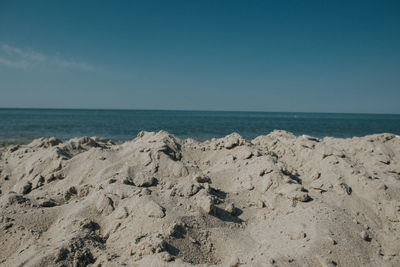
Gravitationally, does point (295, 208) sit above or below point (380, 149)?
below

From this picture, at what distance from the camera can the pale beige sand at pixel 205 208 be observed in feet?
10.4

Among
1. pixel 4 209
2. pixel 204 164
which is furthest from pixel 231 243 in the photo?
pixel 4 209

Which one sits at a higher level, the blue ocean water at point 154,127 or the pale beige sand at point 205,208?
the pale beige sand at point 205,208

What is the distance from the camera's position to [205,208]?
12.8 ft

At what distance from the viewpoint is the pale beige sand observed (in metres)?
3.17

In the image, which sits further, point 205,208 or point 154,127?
point 154,127

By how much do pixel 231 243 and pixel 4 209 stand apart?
3528mm

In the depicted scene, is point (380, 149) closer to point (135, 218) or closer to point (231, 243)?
point (231, 243)

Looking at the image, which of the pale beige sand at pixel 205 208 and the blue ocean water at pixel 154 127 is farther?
the blue ocean water at pixel 154 127

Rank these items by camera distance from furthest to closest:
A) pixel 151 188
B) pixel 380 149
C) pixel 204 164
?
1. pixel 380 149
2. pixel 204 164
3. pixel 151 188

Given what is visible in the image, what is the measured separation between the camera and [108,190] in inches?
169

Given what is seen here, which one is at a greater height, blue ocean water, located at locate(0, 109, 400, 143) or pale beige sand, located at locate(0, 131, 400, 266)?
pale beige sand, located at locate(0, 131, 400, 266)

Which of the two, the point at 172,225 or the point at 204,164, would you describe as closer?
the point at 172,225

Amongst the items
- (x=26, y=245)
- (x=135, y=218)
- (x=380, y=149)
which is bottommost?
(x=26, y=245)
